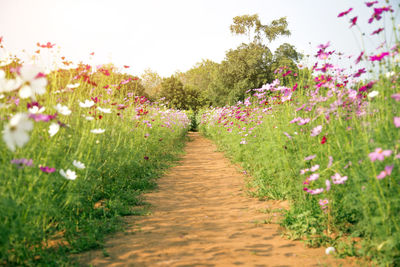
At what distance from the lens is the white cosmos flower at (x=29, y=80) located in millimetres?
1882

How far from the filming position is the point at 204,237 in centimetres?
321

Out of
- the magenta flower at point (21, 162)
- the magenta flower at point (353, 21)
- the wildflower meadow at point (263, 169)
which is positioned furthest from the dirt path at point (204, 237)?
the magenta flower at point (353, 21)

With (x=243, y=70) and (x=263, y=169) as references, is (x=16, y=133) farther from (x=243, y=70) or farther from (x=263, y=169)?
(x=243, y=70)

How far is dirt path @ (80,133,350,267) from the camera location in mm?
2656

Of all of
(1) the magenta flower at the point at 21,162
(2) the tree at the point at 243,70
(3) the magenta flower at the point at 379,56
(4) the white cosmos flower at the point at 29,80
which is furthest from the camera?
(2) the tree at the point at 243,70

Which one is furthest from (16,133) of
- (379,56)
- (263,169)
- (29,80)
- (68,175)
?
(263,169)

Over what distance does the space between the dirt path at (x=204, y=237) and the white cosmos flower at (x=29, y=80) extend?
1.59 m

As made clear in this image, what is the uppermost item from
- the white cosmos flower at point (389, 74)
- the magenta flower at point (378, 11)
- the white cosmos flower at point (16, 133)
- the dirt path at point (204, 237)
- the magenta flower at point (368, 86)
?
the magenta flower at point (378, 11)

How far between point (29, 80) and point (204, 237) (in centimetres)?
231

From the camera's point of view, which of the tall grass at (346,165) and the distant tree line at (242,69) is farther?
the distant tree line at (242,69)

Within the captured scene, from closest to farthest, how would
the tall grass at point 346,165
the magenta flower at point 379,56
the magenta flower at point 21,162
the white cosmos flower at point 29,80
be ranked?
1. the white cosmos flower at point 29,80
2. the magenta flower at point 21,162
3. the tall grass at point 346,165
4. the magenta flower at point 379,56

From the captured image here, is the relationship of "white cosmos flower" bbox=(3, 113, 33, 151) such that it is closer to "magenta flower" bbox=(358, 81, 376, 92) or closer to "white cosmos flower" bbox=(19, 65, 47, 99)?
"white cosmos flower" bbox=(19, 65, 47, 99)

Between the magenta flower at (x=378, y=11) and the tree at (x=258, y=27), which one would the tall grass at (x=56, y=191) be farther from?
the tree at (x=258, y=27)

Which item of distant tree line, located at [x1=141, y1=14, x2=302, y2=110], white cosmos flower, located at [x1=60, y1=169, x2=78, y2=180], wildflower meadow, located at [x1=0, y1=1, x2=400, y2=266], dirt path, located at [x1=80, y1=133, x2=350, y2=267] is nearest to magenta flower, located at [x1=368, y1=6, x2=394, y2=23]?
wildflower meadow, located at [x1=0, y1=1, x2=400, y2=266]
